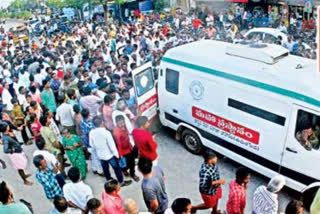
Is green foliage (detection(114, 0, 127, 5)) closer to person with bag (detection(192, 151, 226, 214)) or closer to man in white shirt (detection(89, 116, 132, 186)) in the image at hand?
man in white shirt (detection(89, 116, 132, 186))

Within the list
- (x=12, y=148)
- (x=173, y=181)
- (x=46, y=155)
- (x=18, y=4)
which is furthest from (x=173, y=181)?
(x=18, y=4)

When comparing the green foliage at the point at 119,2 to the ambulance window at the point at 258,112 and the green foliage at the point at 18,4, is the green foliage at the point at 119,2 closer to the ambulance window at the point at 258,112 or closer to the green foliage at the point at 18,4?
the ambulance window at the point at 258,112

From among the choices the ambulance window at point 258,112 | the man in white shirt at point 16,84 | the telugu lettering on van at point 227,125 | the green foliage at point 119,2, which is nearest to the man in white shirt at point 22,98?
the man in white shirt at point 16,84

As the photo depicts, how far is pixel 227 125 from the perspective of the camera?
7348 millimetres

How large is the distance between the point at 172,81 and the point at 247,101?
6.55 feet

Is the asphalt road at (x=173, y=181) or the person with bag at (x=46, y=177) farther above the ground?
the person with bag at (x=46, y=177)

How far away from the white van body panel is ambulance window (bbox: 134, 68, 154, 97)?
0.77 ft

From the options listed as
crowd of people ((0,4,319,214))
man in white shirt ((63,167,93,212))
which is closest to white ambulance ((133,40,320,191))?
crowd of people ((0,4,319,214))

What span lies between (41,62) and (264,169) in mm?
7587

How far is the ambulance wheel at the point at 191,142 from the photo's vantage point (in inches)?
324

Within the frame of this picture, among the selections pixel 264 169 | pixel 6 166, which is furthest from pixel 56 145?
pixel 264 169

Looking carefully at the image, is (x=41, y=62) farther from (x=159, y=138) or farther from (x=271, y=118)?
(x=271, y=118)

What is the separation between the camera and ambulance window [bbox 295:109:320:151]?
19.8ft

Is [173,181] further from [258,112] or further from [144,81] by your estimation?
[144,81]
